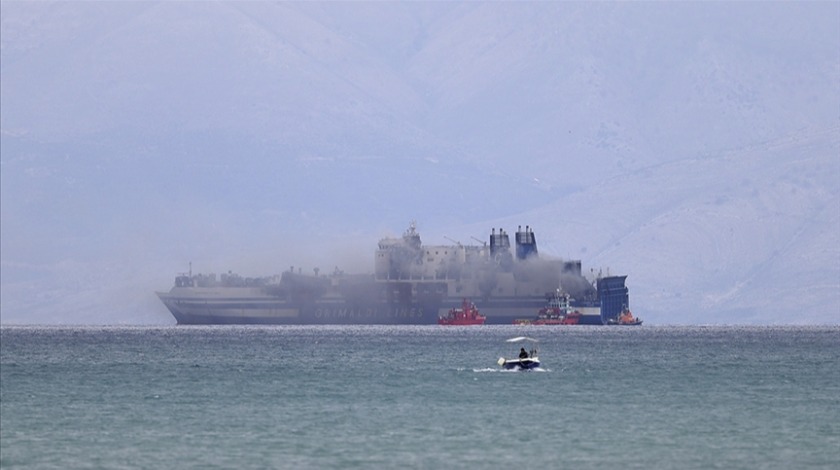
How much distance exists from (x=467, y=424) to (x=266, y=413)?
10812 mm

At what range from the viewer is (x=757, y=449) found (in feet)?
255

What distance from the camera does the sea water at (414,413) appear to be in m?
74.3

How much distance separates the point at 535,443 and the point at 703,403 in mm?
23945

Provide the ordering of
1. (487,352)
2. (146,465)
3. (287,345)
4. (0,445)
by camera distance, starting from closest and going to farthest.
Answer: (146,465)
(0,445)
(487,352)
(287,345)

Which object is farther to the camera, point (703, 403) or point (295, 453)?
point (703, 403)

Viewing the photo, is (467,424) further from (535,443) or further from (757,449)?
(757,449)

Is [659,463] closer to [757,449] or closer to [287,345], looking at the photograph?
[757,449]

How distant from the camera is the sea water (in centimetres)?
7431

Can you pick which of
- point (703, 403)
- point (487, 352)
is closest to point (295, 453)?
point (703, 403)

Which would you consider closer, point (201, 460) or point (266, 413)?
point (201, 460)

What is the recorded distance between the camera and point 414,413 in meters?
92.9

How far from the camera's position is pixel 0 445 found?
76.3 meters

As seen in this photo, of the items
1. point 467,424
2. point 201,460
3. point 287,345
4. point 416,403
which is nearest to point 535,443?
point 467,424

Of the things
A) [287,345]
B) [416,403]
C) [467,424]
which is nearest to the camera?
[467,424]
